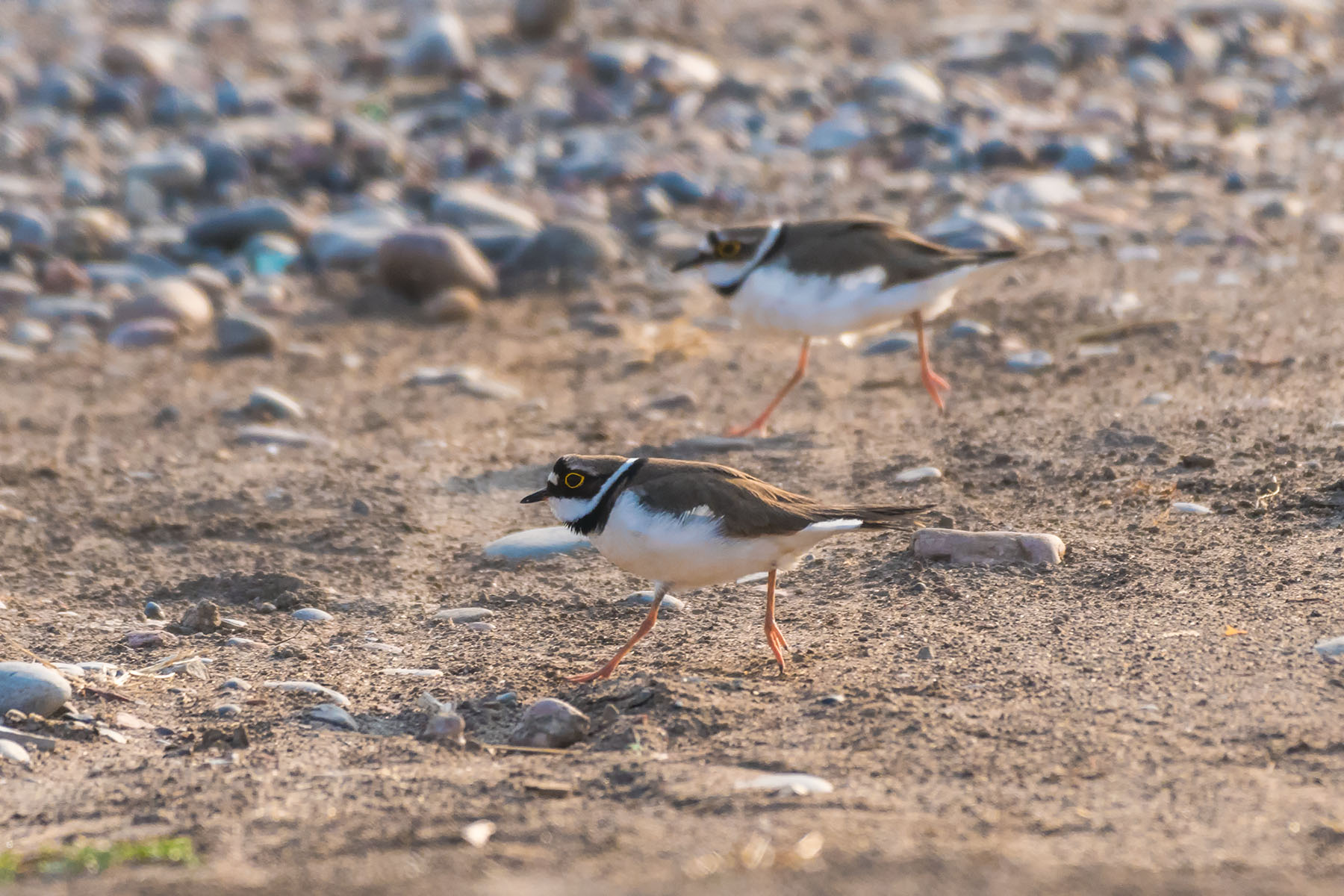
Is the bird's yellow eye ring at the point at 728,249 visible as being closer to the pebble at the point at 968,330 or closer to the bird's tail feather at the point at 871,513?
the pebble at the point at 968,330

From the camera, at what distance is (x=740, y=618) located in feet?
18.0

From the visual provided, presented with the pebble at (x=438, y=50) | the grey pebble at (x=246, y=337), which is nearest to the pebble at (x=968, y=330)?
the grey pebble at (x=246, y=337)

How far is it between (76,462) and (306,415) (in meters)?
1.21

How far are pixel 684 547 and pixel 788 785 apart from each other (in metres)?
1.12

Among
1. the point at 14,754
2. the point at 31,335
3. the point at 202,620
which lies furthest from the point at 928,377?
the point at 31,335

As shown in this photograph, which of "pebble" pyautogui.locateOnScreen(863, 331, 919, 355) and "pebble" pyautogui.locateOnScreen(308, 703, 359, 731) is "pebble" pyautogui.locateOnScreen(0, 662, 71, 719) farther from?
"pebble" pyautogui.locateOnScreen(863, 331, 919, 355)

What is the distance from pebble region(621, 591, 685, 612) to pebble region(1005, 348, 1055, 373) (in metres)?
3.04

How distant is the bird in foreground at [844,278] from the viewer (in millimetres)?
7332

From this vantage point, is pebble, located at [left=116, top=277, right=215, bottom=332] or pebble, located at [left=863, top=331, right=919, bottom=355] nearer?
pebble, located at [left=863, top=331, right=919, bottom=355]

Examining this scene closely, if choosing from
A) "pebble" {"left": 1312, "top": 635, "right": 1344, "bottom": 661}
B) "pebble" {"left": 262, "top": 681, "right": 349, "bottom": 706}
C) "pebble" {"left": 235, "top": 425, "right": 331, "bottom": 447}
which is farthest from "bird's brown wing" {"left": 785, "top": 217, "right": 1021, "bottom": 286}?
"pebble" {"left": 262, "top": 681, "right": 349, "bottom": 706}

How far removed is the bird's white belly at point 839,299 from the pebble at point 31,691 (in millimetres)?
4109

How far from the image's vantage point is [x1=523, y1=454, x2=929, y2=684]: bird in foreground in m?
4.70

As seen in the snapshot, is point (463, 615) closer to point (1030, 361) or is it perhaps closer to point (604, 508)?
point (604, 508)

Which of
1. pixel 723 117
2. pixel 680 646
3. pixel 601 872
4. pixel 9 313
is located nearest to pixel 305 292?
pixel 9 313
